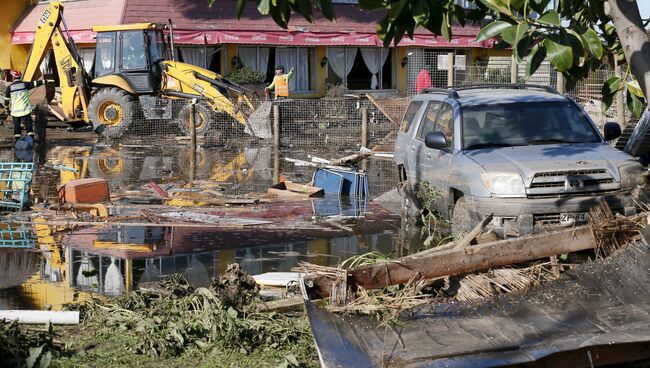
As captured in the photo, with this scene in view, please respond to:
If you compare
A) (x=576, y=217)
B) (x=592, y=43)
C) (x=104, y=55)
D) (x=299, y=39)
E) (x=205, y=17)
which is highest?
(x=205, y=17)

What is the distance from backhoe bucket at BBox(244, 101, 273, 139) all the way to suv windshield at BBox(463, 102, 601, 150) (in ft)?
43.6

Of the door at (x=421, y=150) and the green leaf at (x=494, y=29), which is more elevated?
the green leaf at (x=494, y=29)

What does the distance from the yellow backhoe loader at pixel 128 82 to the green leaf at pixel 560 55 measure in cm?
1972

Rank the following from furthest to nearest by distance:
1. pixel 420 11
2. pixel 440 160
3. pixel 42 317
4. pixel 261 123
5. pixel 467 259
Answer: pixel 261 123 < pixel 440 160 < pixel 42 317 < pixel 467 259 < pixel 420 11

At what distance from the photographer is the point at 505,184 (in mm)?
9242

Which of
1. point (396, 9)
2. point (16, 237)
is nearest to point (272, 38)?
point (16, 237)

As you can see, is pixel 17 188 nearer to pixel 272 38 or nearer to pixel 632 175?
pixel 632 175

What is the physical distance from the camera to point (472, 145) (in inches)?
406

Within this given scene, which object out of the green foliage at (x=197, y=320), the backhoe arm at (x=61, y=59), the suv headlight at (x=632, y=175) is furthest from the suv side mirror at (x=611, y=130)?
the backhoe arm at (x=61, y=59)

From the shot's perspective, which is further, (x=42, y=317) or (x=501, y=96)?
(x=501, y=96)

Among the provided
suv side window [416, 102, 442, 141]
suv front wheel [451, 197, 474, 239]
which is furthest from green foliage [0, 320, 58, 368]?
suv side window [416, 102, 442, 141]

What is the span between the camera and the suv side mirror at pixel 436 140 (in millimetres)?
10344

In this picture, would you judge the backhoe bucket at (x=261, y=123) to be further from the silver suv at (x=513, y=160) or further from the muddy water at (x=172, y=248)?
the silver suv at (x=513, y=160)

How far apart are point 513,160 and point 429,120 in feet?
7.91
